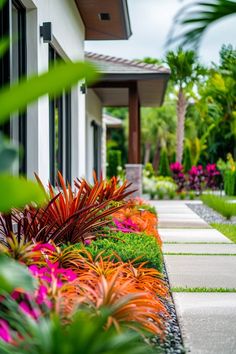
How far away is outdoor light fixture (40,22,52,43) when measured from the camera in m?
7.73

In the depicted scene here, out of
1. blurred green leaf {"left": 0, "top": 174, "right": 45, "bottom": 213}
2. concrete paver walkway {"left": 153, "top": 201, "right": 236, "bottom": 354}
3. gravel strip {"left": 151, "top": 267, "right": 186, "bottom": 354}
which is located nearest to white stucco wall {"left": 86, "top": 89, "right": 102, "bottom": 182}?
concrete paver walkway {"left": 153, "top": 201, "right": 236, "bottom": 354}

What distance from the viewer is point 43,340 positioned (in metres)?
1.87

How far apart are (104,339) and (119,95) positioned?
1983 centimetres

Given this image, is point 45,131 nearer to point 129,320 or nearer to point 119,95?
point 129,320

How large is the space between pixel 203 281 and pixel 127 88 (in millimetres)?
12993

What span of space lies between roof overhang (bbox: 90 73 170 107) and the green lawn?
492 centimetres

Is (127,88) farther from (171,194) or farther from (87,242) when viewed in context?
(87,242)

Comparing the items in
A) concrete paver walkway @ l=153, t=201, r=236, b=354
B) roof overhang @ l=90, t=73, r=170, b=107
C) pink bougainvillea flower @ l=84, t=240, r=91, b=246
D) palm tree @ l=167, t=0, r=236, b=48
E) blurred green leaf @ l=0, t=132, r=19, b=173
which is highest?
roof overhang @ l=90, t=73, r=170, b=107

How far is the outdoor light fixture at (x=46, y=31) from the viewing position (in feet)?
25.4

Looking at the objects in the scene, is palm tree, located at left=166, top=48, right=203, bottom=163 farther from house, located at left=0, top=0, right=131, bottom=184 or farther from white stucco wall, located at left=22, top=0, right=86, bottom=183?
white stucco wall, located at left=22, top=0, right=86, bottom=183

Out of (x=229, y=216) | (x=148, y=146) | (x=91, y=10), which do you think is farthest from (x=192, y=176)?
(x=148, y=146)

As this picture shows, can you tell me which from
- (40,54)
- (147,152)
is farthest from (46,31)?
(147,152)

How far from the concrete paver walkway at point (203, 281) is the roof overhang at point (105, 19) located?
12.9 feet

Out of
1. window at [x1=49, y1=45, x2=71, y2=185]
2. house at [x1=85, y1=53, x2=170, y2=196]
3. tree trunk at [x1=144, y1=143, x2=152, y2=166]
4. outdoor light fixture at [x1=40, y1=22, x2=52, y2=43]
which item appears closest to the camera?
outdoor light fixture at [x1=40, y1=22, x2=52, y2=43]
